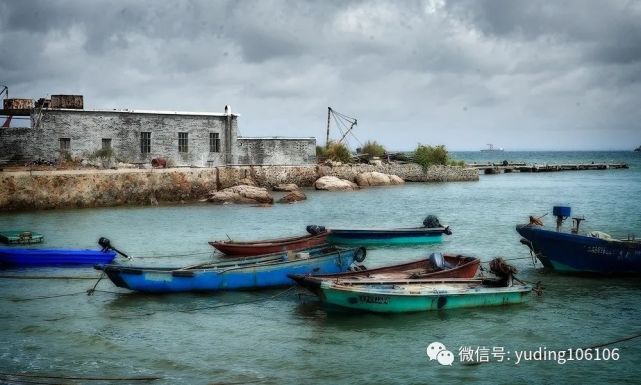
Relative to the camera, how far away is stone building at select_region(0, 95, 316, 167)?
3934 cm

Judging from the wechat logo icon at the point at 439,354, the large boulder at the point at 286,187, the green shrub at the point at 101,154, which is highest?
the green shrub at the point at 101,154

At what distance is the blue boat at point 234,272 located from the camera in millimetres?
16938

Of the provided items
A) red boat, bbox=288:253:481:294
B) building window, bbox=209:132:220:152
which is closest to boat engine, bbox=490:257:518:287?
red boat, bbox=288:253:481:294

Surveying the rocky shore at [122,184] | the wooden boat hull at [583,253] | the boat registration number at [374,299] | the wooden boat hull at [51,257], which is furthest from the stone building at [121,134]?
the boat registration number at [374,299]

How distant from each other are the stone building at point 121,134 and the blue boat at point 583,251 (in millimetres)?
28096

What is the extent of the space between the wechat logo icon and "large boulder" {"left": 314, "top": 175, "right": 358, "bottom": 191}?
36.4m

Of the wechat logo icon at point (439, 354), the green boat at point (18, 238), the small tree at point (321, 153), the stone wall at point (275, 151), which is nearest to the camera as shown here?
the wechat logo icon at point (439, 354)

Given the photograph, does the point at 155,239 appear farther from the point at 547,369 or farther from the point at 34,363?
the point at 547,369

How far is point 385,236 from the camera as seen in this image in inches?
1016

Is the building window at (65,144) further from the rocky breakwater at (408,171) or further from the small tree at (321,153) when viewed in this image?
the small tree at (321,153)

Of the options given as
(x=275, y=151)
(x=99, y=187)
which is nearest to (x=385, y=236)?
(x=99, y=187)

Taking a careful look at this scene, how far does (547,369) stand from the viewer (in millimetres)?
12500

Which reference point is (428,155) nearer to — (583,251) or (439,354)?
(583,251)

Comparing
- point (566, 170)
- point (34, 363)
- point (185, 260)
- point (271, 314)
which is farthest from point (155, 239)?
point (566, 170)
